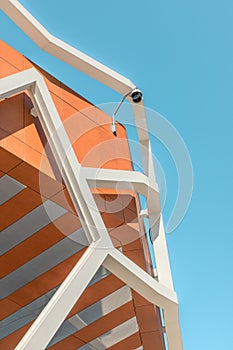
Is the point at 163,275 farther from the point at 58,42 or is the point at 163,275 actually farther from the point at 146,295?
the point at 58,42

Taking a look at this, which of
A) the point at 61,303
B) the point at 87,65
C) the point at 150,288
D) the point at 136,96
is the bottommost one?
the point at 61,303

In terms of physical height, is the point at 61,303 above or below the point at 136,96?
below

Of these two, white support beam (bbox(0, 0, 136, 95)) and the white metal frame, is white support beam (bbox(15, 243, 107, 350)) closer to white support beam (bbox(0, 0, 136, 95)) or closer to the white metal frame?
the white metal frame

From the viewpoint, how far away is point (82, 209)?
30.3 feet

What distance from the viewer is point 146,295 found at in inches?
392

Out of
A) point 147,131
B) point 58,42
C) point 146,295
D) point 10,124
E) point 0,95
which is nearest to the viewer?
point 0,95

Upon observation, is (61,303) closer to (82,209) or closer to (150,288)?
(82,209)

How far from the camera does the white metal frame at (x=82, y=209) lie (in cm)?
851

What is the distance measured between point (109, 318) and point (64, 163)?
4.71m

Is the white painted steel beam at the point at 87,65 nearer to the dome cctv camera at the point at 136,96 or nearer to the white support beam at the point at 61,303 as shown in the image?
the white support beam at the point at 61,303

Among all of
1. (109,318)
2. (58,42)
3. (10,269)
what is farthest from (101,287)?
(58,42)

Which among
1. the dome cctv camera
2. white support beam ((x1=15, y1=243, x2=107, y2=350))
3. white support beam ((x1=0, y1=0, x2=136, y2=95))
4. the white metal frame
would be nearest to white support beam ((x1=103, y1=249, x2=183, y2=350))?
the white metal frame

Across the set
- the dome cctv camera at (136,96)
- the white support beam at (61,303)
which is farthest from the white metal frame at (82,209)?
the dome cctv camera at (136,96)

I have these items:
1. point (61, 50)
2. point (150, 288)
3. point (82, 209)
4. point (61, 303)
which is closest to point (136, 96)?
point (61, 50)
